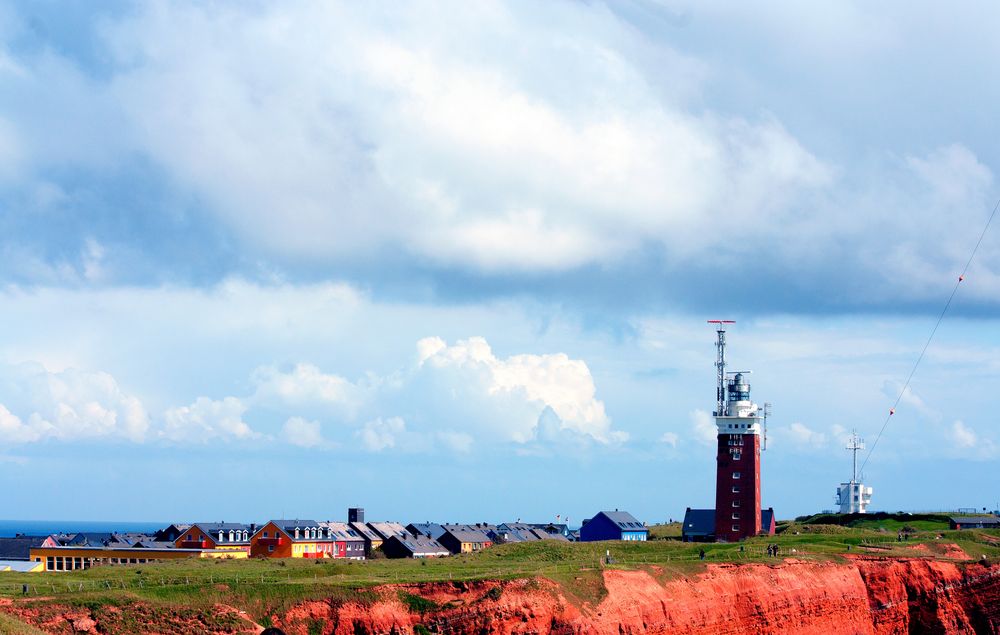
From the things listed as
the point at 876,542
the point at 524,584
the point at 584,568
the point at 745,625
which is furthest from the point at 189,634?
the point at 876,542

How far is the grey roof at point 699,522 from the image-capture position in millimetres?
145250

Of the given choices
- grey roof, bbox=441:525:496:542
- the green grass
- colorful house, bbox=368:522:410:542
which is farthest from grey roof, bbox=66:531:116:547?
grey roof, bbox=441:525:496:542

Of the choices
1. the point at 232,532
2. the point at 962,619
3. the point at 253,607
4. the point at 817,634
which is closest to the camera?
the point at 253,607

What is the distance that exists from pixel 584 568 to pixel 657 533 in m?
86.7

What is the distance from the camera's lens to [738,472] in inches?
5148

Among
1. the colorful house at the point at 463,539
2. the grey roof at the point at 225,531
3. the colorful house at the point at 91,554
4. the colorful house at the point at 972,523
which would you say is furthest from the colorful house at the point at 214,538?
the colorful house at the point at 972,523

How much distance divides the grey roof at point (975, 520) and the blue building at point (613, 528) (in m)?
39.4

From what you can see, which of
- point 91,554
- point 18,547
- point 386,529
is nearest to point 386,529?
point 386,529

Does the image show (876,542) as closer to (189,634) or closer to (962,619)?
(962,619)

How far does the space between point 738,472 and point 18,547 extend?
2858 inches

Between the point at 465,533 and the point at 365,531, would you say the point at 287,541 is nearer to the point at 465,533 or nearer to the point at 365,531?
the point at 365,531

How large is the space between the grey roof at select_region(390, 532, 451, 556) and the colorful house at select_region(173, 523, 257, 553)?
51.7 ft

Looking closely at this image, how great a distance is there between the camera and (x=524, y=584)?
7419cm

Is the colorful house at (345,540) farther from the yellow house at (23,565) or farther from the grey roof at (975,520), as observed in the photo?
the grey roof at (975,520)
